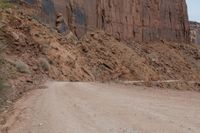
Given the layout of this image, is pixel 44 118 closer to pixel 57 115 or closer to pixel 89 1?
pixel 57 115

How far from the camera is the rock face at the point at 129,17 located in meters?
54.3

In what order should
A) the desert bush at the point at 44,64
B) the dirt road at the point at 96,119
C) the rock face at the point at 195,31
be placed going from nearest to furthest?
the dirt road at the point at 96,119 < the desert bush at the point at 44,64 < the rock face at the point at 195,31

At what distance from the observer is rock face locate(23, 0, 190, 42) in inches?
2137

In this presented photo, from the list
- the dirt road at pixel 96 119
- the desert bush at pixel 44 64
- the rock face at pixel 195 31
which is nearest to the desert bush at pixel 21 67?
the desert bush at pixel 44 64

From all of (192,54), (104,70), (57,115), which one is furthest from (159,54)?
(57,115)

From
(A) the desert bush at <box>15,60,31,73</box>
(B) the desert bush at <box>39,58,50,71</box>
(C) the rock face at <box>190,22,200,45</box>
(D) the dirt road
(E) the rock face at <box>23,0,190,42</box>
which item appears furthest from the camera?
(C) the rock face at <box>190,22,200,45</box>

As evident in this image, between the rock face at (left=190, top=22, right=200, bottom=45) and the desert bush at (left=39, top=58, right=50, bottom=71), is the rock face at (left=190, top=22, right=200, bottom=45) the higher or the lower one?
the higher one

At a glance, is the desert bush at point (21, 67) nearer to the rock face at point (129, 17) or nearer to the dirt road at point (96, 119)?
the dirt road at point (96, 119)

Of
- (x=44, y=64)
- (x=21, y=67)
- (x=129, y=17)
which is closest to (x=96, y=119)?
(x=21, y=67)

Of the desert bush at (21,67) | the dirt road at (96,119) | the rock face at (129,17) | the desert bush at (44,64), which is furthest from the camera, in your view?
the rock face at (129,17)

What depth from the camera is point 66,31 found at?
165 feet

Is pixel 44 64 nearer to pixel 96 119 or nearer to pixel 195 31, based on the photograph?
pixel 96 119

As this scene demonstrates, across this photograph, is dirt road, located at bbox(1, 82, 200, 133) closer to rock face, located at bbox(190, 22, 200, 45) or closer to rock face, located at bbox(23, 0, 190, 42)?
rock face, located at bbox(23, 0, 190, 42)

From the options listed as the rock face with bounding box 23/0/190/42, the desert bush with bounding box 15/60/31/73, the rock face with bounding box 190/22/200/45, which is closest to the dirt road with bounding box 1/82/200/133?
the desert bush with bounding box 15/60/31/73
